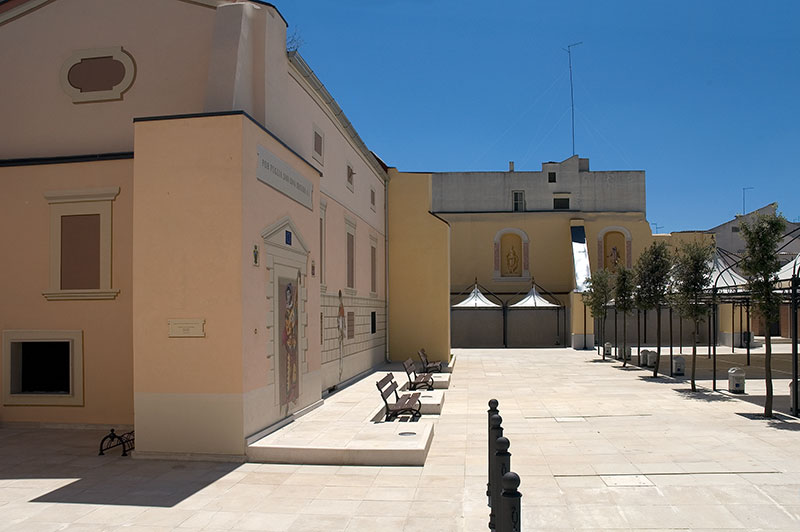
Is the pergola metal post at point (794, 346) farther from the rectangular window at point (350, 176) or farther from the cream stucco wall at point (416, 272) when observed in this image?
the cream stucco wall at point (416, 272)

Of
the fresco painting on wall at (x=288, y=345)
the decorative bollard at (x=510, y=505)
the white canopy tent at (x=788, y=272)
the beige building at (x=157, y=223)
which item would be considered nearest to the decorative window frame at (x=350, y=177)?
the beige building at (x=157, y=223)

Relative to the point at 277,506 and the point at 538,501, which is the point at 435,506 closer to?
the point at 538,501

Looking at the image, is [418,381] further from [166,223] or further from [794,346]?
[166,223]

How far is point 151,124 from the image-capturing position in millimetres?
10180

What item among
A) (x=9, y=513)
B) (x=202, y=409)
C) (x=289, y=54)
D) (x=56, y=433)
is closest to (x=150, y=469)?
(x=202, y=409)

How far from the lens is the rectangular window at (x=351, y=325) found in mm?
19562

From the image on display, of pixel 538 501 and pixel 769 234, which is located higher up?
pixel 769 234

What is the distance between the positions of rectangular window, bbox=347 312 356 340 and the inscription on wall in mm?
6494

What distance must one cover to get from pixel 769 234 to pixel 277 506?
1155 centimetres

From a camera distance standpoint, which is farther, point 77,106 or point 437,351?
point 437,351

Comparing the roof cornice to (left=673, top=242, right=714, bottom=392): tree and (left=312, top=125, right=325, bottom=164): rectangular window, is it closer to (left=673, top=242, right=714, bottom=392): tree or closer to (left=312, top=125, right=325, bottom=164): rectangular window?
(left=312, top=125, right=325, bottom=164): rectangular window

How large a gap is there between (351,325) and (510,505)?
1541 cm

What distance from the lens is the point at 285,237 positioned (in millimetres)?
11961

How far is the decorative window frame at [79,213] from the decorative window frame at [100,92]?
73.3 inches
